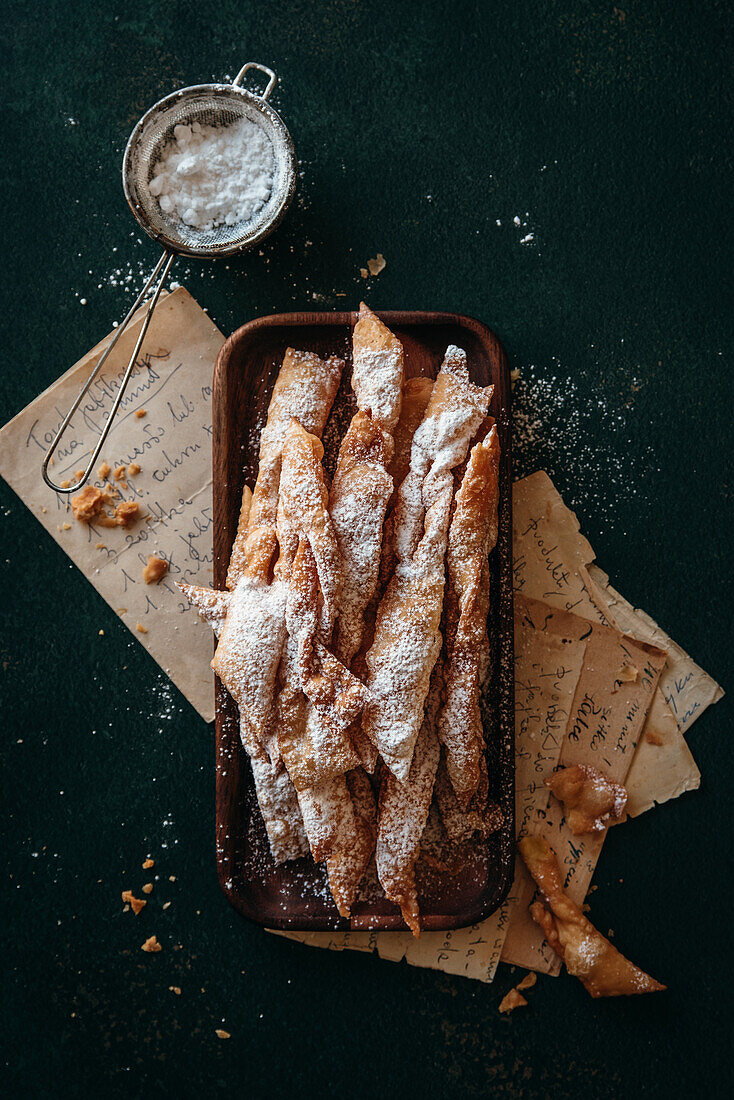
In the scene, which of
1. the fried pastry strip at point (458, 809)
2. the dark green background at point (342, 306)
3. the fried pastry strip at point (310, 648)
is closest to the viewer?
the fried pastry strip at point (310, 648)

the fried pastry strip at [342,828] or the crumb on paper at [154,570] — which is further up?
the crumb on paper at [154,570]

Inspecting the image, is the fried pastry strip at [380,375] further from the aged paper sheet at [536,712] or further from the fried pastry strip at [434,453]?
the aged paper sheet at [536,712]

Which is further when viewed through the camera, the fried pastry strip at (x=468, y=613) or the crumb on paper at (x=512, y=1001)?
the crumb on paper at (x=512, y=1001)

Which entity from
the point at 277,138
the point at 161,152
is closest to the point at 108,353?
the point at 161,152

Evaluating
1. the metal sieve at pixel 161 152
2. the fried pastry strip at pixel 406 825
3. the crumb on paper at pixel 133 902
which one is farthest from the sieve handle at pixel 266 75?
the crumb on paper at pixel 133 902

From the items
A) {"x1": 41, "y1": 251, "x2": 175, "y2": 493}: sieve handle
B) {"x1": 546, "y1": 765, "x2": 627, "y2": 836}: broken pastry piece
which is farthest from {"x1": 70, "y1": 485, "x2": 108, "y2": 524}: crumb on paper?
{"x1": 546, "y1": 765, "x2": 627, "y2": 836}: broken pastry piece

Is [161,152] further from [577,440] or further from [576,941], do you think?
[576,941]
